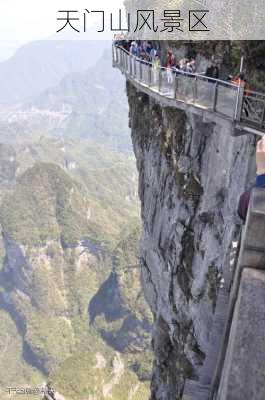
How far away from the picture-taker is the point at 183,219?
18.8m

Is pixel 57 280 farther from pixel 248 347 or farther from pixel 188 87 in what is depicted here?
pixel 248 347

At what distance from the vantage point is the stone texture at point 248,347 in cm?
399

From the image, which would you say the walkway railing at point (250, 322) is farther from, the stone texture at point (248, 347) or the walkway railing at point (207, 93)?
the walkway railing at point (207, 93)

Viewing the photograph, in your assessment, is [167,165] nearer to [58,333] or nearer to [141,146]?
[141,146]

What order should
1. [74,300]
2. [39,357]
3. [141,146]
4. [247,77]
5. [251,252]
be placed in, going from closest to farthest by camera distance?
[251,252] → [247,77] → [141,146] → [39,357] → [74,300]

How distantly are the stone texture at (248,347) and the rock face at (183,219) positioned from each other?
7.28 metres

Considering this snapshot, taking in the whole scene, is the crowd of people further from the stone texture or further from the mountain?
the mountain

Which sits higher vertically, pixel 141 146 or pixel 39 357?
pixel 141 146

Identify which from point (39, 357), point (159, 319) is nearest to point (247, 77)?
point (159, 319)

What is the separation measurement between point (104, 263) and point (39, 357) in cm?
3747

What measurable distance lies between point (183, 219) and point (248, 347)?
14.7 meters

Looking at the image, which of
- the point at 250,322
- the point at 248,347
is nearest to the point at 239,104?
the point at 250,322

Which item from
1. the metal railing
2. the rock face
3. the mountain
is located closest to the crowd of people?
the metal railing

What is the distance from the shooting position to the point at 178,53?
19922 mm
